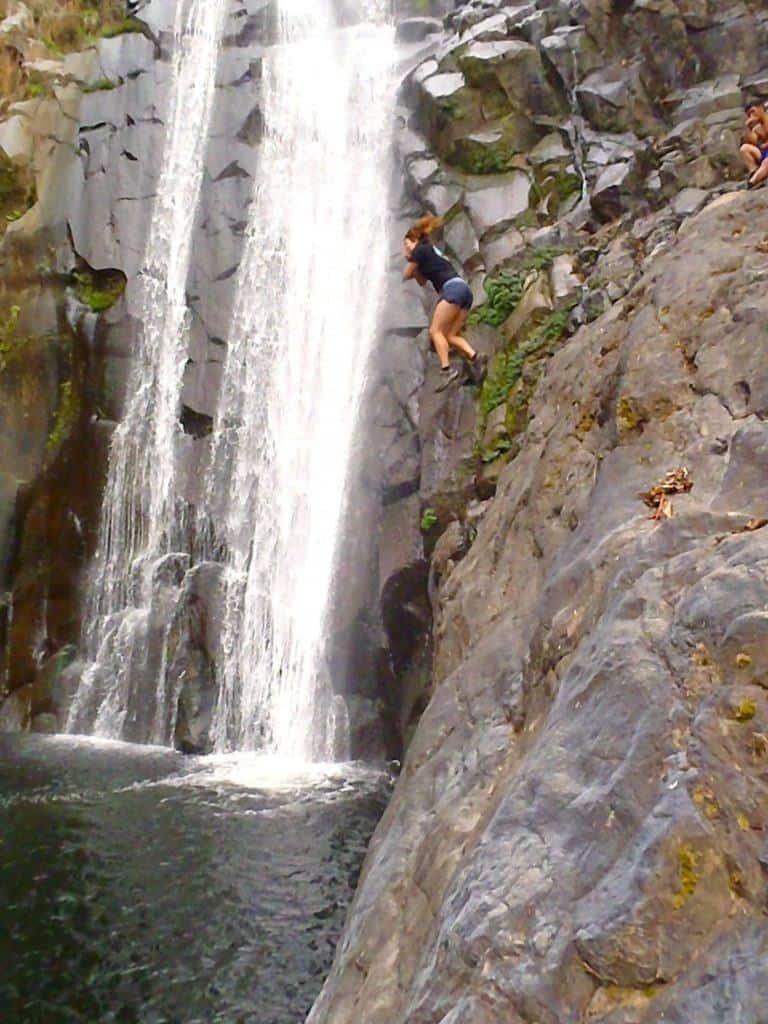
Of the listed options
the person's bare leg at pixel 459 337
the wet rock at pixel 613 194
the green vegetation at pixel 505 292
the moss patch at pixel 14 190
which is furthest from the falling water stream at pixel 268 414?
the wet rock at pixel 613 194

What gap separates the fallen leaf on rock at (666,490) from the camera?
202 inches

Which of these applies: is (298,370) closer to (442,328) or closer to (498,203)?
(498,203)

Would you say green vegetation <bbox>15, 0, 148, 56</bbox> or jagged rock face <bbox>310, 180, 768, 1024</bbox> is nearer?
jagged rock face <bbox>310, 180, 768, 1024</bbox>

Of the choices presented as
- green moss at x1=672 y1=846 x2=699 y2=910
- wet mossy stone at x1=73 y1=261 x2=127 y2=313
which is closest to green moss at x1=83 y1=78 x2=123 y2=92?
wet mossy stone at x1=73 y1=261 x2=127 y2=313

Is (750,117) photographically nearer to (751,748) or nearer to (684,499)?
(684,499)

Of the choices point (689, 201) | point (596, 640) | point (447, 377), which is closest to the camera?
point (596, 640)

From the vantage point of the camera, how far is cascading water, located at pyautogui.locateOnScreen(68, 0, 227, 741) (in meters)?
15.3

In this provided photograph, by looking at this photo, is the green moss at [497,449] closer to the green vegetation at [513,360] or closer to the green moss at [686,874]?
the green vegetation at [513,360]

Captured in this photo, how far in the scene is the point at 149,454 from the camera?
16.8 metres

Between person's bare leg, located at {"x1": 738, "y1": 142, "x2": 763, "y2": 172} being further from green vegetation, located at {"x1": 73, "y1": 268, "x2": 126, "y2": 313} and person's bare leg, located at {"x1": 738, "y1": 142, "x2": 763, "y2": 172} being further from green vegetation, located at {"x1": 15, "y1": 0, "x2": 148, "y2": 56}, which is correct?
green vegetation, located at {"x1": 15, "y1": 0, "x2": 148, "y2": 56}

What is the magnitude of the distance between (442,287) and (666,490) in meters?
6.52

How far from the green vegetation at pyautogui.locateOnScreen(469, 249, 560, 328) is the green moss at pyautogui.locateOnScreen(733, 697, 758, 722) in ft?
31.2

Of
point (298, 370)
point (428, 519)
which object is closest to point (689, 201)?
point (428, 519)

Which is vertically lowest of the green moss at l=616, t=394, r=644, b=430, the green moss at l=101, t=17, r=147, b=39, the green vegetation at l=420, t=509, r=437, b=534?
the green moss at l=616, t=394, r=644, b=430
